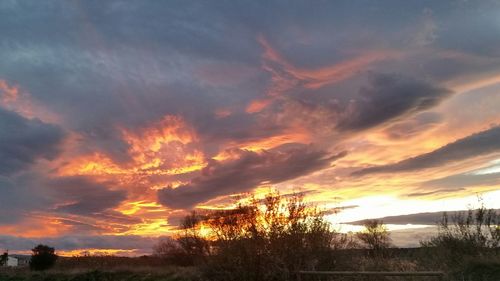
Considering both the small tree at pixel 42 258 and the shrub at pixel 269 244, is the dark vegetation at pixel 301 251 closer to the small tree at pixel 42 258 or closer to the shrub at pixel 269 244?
the shrub at pixel 269 244

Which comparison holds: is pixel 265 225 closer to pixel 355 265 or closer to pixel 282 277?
pixel 282 277

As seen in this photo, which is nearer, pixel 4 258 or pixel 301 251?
pixel 301 251

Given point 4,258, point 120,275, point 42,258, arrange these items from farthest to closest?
1. point 4,258
2. point 42,258
3. point 120,275

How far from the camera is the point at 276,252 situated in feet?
80.4

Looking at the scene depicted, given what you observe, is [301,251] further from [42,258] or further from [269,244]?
[42,258]

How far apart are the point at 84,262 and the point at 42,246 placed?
1113 centimetres

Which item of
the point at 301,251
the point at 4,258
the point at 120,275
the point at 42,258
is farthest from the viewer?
the point at 4,258

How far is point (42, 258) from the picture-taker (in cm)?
7438

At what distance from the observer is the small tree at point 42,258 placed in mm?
73688

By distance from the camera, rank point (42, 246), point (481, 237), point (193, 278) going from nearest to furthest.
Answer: point (193, 278)
point (481, 237)
point (42, 246)

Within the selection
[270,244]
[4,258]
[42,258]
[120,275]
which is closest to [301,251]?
[270,244]

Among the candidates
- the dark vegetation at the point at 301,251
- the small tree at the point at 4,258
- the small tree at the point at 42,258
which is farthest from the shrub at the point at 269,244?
the small tree at the point at 4,258

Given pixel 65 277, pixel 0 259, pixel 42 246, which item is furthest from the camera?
pixel 0 259

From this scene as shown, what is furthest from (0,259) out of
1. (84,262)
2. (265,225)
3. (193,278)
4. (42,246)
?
(265,225)
